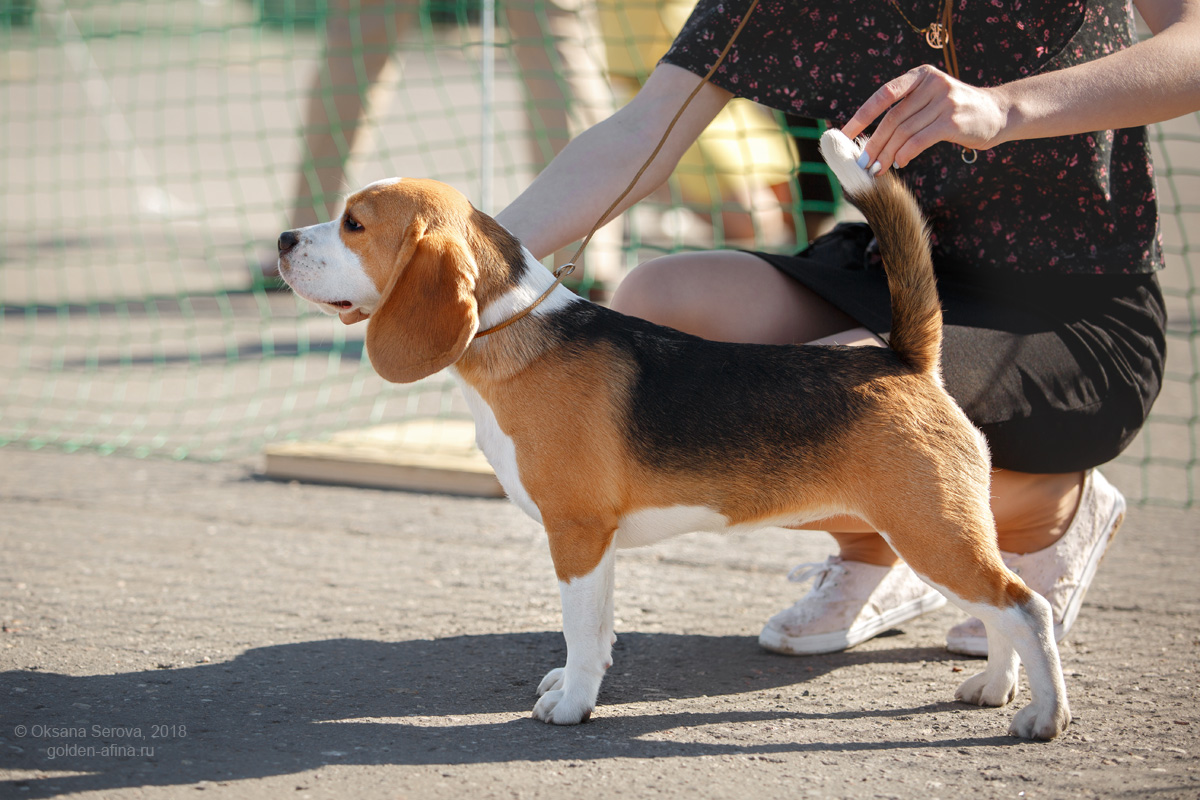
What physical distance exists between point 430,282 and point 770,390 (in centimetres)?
72

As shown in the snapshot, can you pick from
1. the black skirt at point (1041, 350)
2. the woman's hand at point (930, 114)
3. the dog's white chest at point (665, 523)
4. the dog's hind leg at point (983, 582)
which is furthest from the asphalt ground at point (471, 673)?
the woman's hand at point (930, 114)

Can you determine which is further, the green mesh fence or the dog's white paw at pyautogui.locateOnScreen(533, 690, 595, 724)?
the green mesh fence

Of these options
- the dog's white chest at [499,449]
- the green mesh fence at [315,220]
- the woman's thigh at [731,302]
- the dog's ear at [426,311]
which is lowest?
the green mesh fence at [315,220]

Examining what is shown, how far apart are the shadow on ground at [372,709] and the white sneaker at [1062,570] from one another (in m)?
0.11

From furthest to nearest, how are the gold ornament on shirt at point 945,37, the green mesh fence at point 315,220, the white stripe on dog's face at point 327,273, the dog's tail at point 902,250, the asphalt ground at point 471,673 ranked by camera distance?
the green mesh fence at point 315,220
the gold ornament on shirt at point 945,37
the white stripe on dog's face at point 327,273
the dog's tail at point 902,250
the asphalt ground at point 471,673

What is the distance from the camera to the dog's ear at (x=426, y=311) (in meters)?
2.18

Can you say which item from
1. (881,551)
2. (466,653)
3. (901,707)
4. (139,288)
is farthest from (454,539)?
(139,288)

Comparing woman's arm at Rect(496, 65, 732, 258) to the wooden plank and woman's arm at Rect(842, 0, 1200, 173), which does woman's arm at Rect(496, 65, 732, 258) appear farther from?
the wooden plank

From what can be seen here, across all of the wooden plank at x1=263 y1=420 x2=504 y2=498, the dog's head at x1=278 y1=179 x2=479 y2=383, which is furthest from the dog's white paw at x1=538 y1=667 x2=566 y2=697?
the wooden plank at x1=263 y1=420 x2=504 y2=498

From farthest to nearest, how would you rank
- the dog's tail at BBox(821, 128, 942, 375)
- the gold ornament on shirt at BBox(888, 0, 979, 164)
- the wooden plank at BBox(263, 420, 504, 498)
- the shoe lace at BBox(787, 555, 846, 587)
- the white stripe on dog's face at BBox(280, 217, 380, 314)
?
the wooden plank at BBox(263, 420, 504, 498)
the shoe lace at BBox(787, 555, 846, 587)
the gold ornament on shirt at BBox(888, 0, 979, 164)
the white stripe on dog's face at BBox(280, 217, 380, 314)
the dog's tail at BBox(821, 128, 942, 375)

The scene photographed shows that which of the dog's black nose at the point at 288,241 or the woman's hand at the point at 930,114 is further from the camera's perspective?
the dog's black nose at the point at 288,241

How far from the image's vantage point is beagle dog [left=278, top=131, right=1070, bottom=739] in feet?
6.96

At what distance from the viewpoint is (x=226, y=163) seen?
42.8ft

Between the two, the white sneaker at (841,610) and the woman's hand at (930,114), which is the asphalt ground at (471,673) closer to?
the white sneaker at (841,610)
